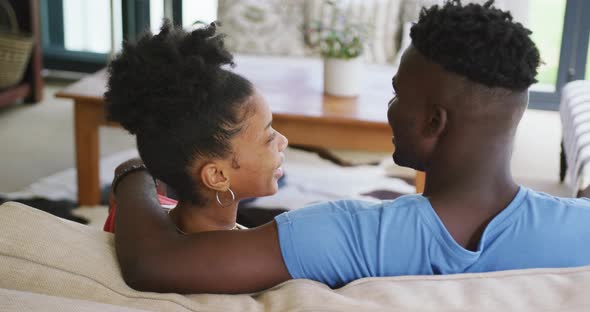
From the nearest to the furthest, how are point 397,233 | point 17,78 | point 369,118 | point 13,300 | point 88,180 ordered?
point 13,300
point 397,233
point 369,118
point 88,180
point 17,78

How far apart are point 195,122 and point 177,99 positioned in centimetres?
5

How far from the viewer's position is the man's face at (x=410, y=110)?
0.90 meters

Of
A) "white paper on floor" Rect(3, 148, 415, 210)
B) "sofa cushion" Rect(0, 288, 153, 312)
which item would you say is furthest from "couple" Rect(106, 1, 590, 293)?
"white paper on floor" Rect(3, 148, 415, 210)

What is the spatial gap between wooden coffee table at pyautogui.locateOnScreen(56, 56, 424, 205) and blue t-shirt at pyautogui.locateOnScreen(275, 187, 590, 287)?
163 cm

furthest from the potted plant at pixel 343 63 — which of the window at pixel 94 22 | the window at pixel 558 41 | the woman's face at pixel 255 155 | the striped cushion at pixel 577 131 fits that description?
the window at pixel 94 22

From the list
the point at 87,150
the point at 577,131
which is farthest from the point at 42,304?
the point at 87,150

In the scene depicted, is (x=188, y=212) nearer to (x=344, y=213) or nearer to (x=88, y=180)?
(x=344, y=213)

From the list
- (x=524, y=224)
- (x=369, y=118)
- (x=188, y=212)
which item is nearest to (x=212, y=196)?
(x=188, y=212)

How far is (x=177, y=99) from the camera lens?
3.35 ft

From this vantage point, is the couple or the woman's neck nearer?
the couple

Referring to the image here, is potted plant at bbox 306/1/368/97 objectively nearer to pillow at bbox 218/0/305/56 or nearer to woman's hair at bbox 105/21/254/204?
pillow at bbox 218/0/305/56

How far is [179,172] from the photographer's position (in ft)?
3.62

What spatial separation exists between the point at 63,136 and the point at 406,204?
319cm

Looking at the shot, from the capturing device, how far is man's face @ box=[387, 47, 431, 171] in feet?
2.94
